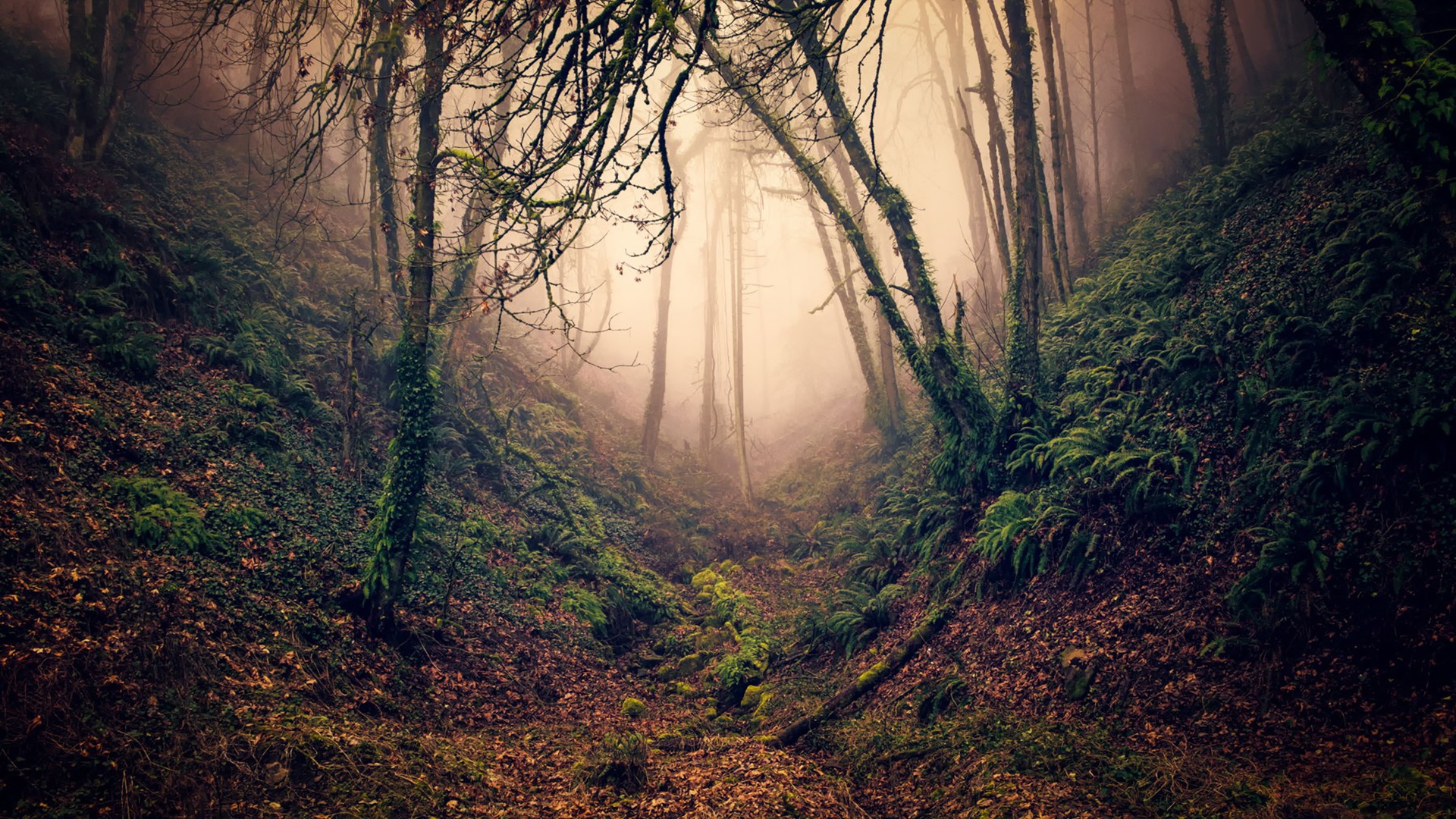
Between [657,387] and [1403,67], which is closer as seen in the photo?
[1403,67]

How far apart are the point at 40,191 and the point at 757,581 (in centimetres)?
1314

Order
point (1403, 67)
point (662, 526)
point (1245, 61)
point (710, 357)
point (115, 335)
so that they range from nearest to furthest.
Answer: point (1403, 67), point (115, 335), point (662, 526), point (1245, 61), point (710, 357)

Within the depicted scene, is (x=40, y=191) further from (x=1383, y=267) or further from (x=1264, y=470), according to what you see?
(x=1383, y=267)

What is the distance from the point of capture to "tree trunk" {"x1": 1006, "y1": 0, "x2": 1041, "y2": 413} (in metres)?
9.38

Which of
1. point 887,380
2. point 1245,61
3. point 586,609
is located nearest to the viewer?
point 586,609

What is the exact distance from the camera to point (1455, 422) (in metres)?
4.67

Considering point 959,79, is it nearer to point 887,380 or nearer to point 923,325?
point 887,380

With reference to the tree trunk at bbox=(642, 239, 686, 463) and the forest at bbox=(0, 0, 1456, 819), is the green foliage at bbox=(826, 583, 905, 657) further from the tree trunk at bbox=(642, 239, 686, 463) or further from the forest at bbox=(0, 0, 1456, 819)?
the tree trunk at bbox=(642, 239, 686, 463)

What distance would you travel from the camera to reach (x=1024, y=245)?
9906mm

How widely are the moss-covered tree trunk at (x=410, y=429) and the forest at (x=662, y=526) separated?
0.06m

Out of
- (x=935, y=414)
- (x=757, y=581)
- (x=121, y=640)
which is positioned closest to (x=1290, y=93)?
(x=935, y=414)

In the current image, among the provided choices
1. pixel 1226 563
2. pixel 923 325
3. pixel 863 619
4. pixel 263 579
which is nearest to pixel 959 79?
pixel 923 325

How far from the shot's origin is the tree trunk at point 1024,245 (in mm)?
9383

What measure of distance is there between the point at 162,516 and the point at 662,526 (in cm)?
990
